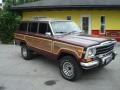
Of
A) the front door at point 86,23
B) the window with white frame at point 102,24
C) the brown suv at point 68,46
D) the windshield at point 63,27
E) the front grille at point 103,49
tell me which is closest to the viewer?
the brown suv at point 68,46

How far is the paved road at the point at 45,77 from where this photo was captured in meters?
6.47

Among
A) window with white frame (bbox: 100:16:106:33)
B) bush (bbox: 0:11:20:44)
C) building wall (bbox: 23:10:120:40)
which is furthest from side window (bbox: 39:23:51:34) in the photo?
window with white frame (bbox: 100:16:106:33)

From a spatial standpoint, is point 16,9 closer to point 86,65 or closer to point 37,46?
point 37,46

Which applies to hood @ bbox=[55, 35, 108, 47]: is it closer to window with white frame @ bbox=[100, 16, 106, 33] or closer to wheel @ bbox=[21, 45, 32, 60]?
wheel @ bbox=[21, 45, 32, 60]

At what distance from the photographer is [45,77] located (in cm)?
738

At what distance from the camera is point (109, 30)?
1723 centimetres

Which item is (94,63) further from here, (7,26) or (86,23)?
(86,23)

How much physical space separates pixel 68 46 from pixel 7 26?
9431 millimetres

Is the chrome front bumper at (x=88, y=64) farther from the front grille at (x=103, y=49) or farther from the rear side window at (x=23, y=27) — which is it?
the rear side window at (x=23, y=27)

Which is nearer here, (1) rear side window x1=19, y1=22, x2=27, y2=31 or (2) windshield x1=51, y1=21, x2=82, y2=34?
(2) windshield x1=51, y1=21, x2=82, y2=34

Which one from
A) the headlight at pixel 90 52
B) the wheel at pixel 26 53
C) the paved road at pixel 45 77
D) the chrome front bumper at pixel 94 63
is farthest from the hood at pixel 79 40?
the wheel at pixel 26 53

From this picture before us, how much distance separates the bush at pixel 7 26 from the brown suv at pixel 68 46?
6224 millimetres

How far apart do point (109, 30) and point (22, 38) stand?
9538 millimetres

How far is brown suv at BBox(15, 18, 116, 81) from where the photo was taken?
6.45 metres
